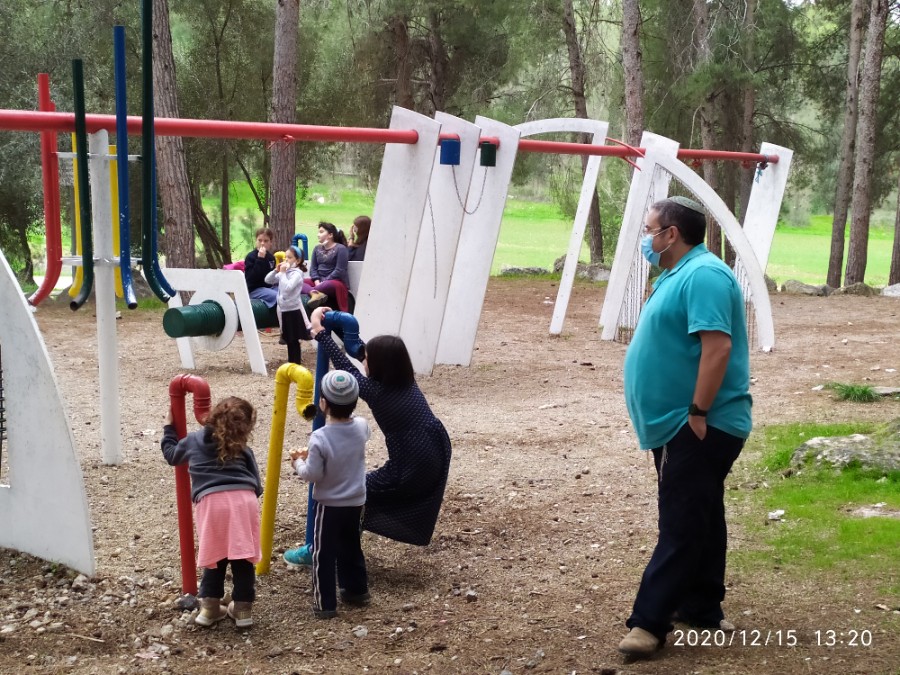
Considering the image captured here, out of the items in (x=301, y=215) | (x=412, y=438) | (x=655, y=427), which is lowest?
(x=301, y=215)

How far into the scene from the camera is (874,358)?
397 inches

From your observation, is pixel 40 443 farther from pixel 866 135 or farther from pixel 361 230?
pixel 866 135

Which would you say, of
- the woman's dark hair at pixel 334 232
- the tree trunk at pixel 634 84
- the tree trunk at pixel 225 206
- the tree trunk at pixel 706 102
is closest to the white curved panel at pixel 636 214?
the woman's dark hair at pixel 334 232

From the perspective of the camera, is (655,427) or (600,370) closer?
(655,427)

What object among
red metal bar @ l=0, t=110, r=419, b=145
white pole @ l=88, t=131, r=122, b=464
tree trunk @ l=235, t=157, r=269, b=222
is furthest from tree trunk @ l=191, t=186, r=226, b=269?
white pole @ l=88, t=131, r=122, b=464

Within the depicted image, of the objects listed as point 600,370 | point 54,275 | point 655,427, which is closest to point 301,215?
point 600,370

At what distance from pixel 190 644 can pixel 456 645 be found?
993 millimetres

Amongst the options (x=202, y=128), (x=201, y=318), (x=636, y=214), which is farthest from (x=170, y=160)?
(x=202, y=128)

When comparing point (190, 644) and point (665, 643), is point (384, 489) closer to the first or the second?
point (190, 644)

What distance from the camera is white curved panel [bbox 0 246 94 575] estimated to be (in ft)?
14.0

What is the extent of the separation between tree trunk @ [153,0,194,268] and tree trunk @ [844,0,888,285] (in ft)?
35.9

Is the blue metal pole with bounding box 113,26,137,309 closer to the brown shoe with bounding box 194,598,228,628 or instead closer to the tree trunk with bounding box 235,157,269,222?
the brown shoe with bounding box 194,598,228,628

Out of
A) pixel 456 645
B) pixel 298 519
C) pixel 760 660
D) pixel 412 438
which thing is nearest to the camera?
pixel 760 660

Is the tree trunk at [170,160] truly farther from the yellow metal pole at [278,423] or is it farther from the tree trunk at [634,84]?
the yellow metal pole at [278,423]
